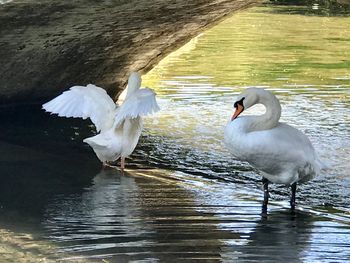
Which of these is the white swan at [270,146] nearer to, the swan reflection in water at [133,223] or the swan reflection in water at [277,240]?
the swan reflection in water at [277,240]

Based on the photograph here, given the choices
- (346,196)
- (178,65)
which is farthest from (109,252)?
(178,65)

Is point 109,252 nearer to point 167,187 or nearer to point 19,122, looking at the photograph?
point 167,187

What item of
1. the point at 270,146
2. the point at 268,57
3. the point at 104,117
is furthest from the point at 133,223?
the point at 268,57

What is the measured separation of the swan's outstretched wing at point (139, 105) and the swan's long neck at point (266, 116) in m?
1.15

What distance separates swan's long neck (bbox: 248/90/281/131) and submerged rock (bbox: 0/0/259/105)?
260 cm

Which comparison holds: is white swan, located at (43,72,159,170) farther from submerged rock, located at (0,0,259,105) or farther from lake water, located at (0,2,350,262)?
submerged rock, located at (0,0,259,105)

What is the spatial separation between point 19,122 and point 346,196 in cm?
502

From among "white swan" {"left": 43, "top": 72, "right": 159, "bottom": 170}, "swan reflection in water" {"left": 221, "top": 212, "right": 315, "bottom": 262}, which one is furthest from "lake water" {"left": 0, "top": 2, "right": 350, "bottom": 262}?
"white swan" {"left": 43, "top": 72, "right": 159, "bottom": 170}

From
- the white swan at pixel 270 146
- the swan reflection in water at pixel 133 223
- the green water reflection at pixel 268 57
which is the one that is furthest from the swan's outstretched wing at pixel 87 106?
the green water reflection at pixel 268 57

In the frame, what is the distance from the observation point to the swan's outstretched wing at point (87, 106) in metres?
8.70

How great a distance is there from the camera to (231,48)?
19.5 metres

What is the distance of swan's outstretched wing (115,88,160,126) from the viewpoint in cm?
796

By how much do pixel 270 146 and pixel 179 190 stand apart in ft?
4.35

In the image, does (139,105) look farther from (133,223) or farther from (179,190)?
(133,223)
